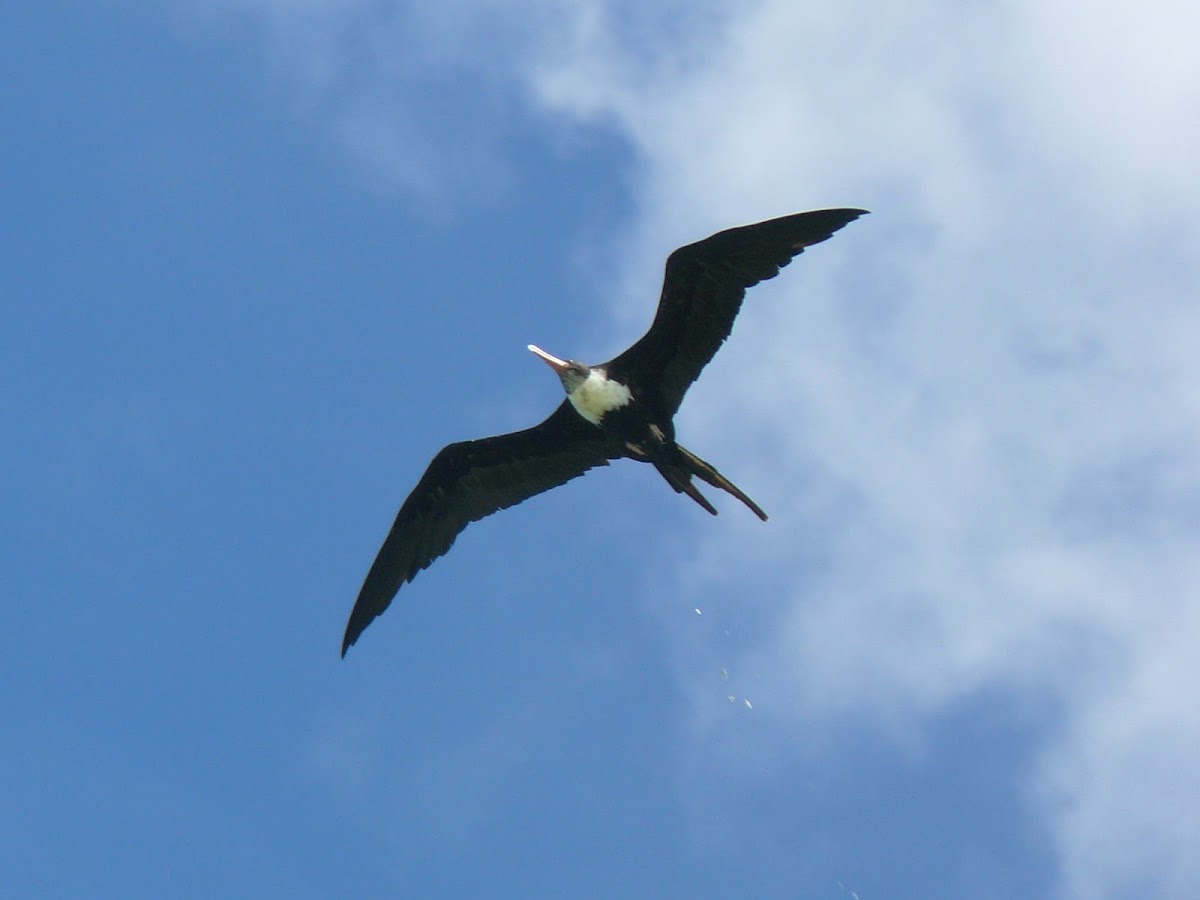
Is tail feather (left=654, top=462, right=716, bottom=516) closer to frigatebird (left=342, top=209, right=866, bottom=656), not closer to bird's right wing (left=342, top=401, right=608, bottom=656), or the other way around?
frigatebird (left=342, top=209, right=866, bottom=656)

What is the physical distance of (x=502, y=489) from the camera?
12.5 meters

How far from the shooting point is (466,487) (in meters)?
12.6

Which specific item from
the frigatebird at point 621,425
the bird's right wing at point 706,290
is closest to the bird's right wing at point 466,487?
the frigatebird at point 621,425

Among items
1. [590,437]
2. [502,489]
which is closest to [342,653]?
[502,489]

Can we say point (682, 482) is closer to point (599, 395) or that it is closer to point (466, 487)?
point (599, 395)

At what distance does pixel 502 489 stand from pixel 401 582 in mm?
1156

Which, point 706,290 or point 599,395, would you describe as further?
point 599,395

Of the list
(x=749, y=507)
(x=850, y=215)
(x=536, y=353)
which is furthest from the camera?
(x=536, y=353)

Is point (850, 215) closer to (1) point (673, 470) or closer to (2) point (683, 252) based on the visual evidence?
(2) point (683, 252)

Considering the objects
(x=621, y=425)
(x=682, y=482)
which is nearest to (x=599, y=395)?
(x=621, y=425)

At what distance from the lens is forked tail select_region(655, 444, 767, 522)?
1112 cm

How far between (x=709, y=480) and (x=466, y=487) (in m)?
2.37

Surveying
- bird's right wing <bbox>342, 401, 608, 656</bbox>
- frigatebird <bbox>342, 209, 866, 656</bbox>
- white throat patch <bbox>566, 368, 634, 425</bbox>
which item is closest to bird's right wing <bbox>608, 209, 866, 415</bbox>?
frigatebird <bbox>342, 209, 866, 656</bbox>

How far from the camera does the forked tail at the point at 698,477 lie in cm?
1112
